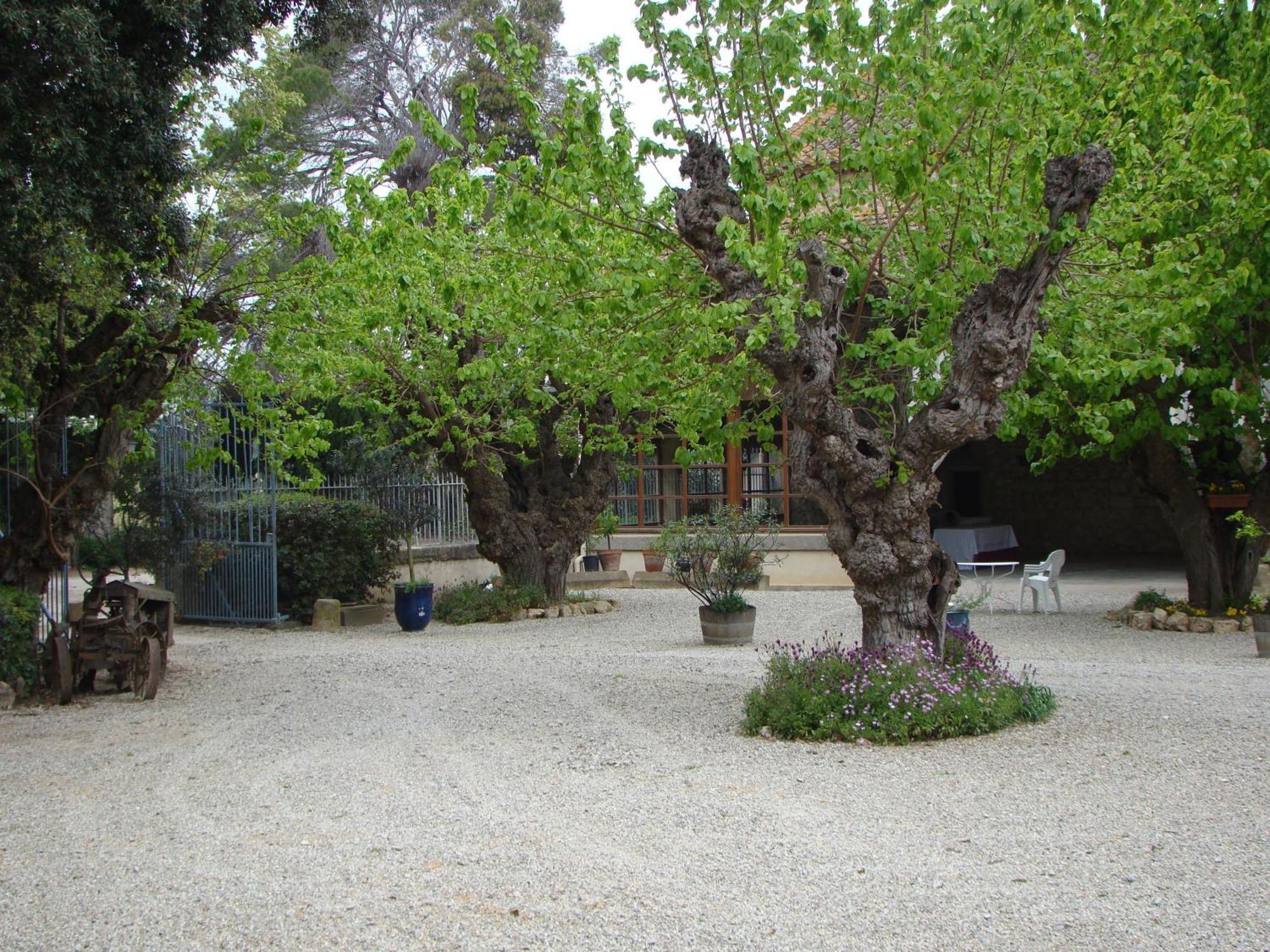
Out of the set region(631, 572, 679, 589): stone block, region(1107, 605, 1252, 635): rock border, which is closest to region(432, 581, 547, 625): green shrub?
region(631, 572, 679, 589): stone block

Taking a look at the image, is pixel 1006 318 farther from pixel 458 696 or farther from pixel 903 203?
pixel 458 696

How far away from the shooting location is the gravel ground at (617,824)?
12.1ft

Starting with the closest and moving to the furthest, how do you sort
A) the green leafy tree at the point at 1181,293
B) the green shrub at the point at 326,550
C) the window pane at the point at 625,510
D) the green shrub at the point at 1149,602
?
the green leafy tree at the point at 1181,293 → the green shrub at the point at 1149,602 → the green shrub at the point at 326,550 → the window pane at the point at 625,510

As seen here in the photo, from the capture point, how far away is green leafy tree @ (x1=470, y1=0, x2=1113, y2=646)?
6.13 metres

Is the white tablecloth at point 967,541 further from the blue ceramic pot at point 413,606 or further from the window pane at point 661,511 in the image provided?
the blue ceramic pot at point 413,606

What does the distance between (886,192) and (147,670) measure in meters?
6.27

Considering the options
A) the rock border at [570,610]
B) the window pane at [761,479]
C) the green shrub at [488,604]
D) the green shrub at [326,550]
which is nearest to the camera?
the green shrub at [326,550]

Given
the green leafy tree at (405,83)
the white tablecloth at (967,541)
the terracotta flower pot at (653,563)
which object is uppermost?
the green leafy tree at (405,83)

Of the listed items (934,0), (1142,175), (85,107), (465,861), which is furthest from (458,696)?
(1142,175)

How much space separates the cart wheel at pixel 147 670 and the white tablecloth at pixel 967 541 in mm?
11930

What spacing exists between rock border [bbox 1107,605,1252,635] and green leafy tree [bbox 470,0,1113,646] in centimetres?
553

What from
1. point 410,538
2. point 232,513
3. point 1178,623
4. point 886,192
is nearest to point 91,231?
point 886,192

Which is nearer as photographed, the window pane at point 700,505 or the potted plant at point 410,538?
the potted plant at point 410,538

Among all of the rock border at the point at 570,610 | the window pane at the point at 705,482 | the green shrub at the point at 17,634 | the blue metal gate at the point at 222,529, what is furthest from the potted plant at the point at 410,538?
the window pane at the point at 705,482
